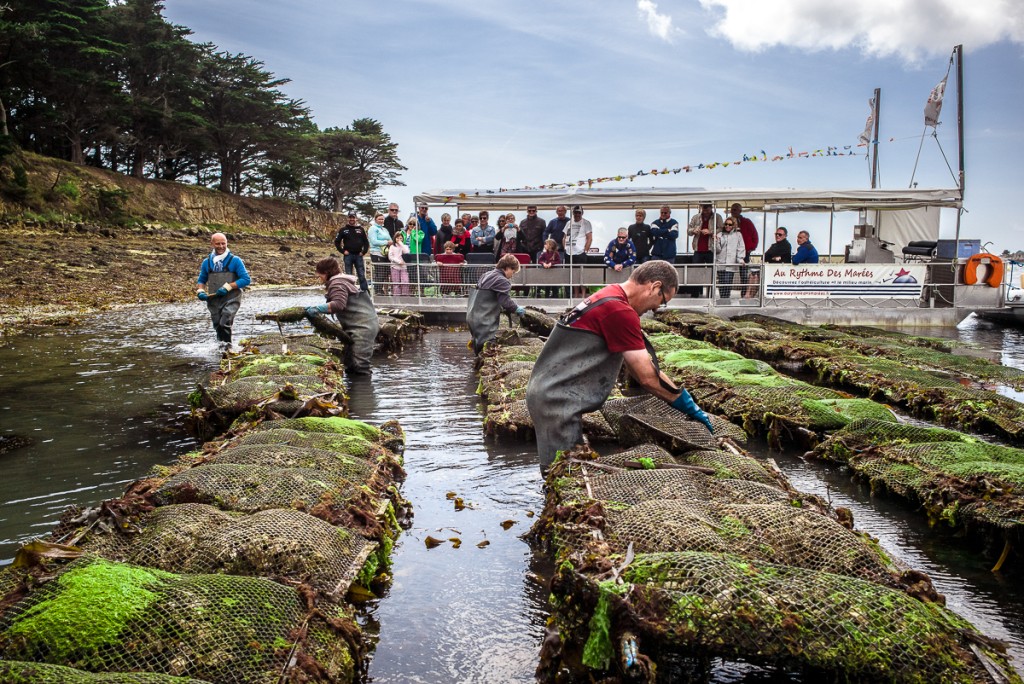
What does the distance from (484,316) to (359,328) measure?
2.04m

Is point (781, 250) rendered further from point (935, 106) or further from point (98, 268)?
point (98, 268)

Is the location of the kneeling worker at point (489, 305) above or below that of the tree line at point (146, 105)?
below

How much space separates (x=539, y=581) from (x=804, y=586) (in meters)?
1.92

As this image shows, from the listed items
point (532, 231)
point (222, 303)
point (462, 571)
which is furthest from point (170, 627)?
point (532, 231)

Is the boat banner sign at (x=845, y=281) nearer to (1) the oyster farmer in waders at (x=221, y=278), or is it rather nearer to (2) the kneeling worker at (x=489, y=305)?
(2) the kneeling worker at (x=489, y=305)

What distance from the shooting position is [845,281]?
19.3m

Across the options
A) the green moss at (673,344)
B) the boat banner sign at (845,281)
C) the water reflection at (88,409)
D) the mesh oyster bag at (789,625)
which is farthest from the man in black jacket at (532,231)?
the mesh oyster bag at (789,625)

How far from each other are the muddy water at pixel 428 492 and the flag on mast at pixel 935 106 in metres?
18.4

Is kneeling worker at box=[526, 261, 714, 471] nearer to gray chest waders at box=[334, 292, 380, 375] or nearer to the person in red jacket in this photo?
gray chest waders at box=[334, 292, 380, 375]

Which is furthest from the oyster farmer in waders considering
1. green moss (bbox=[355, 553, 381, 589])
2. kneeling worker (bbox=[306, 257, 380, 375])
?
green moss (bbox=[355, 553, 381, 589])

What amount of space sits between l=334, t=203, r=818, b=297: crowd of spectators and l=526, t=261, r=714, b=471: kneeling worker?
1289 centimetres

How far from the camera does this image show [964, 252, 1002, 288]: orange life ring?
63.7 feet

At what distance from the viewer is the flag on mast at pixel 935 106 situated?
2356cm

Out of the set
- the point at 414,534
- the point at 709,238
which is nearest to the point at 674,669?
the point at 414,534
